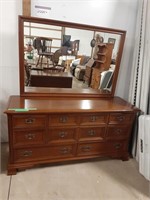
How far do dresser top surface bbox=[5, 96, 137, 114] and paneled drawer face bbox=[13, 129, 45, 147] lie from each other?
23 cm

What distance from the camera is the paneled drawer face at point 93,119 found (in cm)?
189

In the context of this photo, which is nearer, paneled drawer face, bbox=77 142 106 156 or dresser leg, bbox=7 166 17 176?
dresser leg, bbox=7 166 17 176

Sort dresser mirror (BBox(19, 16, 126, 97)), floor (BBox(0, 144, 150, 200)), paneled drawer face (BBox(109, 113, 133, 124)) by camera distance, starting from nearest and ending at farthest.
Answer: floor (BBox(0, 144, 150, 200))
dresser mirror (BBox(19, 16, 126, 97))
paneled drawer face (BBox(109, 113, 133, 124))

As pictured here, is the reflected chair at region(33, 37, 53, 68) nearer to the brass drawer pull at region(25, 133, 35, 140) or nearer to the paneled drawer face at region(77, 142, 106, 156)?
the brass drawer pull at region(25, 133, 35, 140)

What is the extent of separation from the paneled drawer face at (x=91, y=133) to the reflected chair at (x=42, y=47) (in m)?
0.87

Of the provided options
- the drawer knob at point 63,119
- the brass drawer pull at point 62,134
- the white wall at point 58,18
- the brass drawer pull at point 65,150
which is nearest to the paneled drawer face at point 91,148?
the brass drawer pull at point 65,150

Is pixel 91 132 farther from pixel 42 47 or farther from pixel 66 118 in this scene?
pixel 42 47

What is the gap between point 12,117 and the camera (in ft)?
5.45

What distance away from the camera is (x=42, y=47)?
191cm

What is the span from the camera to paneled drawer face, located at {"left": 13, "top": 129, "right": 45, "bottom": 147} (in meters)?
1.74

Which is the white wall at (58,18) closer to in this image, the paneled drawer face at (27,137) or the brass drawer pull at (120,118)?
the paneled drawer face at (27,137)

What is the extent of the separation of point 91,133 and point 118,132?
0.34 meters

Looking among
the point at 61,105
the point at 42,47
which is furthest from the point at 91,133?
the point at 42,47

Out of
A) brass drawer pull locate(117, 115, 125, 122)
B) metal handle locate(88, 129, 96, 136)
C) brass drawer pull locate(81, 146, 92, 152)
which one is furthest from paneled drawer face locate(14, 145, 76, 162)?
brass drawer pull locate(117, 115, 125, 122)
